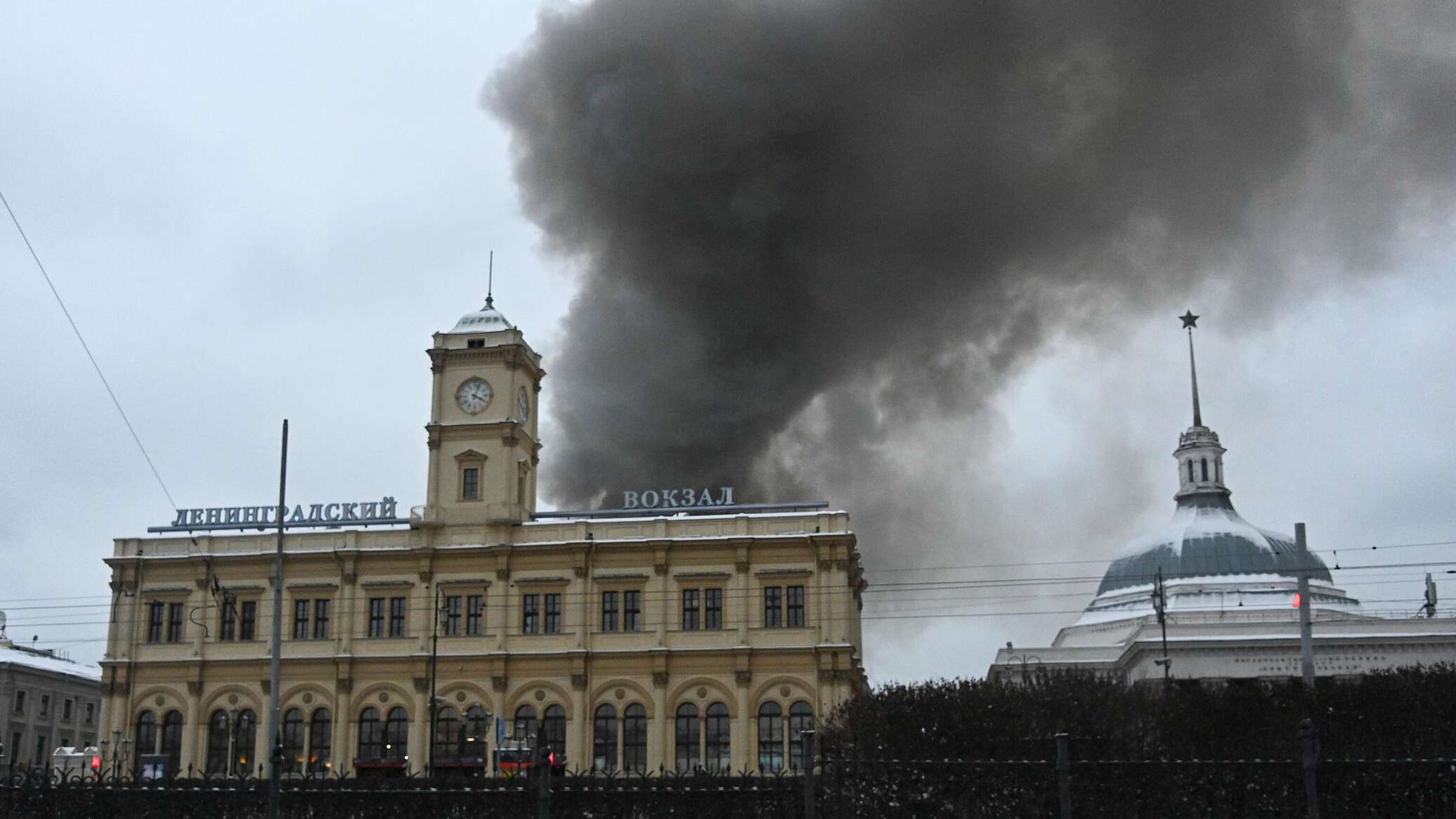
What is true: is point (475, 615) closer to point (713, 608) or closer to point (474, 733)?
point (474, 733)

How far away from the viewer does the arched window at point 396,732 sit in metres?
67.9

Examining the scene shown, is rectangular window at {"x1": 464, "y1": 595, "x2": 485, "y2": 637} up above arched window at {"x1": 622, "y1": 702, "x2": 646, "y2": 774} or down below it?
above

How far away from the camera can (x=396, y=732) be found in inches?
2692

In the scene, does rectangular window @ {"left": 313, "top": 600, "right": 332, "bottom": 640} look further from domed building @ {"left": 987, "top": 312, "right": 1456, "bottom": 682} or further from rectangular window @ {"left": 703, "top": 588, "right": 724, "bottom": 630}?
domed building @ {"left": 987, "top": 312, "right": 1456, "bottom": 682}

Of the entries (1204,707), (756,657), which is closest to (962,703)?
(1204,707)

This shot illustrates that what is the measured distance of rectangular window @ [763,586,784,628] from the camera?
2648 inches

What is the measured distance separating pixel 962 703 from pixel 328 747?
139 feet

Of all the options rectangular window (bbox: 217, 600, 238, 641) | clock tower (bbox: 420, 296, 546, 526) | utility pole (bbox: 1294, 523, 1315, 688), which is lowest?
utility pole (bbox: 1294, 523, 1315, 688)

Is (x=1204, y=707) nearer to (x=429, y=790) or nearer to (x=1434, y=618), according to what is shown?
(x=429, y=790)

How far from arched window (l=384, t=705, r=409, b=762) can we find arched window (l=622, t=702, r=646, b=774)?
9.76 meters

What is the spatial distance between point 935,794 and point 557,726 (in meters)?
45.8

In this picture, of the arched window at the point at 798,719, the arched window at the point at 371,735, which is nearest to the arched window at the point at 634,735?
the arched window at the point at 798,719

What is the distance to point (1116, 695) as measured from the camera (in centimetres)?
3431

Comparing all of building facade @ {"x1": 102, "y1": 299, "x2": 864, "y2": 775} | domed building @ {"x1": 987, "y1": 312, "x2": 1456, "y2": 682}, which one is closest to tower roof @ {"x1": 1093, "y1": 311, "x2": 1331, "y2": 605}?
domed building @ {"x1": 987, "y1": 312, "x2": 1456, "y2": 682}
